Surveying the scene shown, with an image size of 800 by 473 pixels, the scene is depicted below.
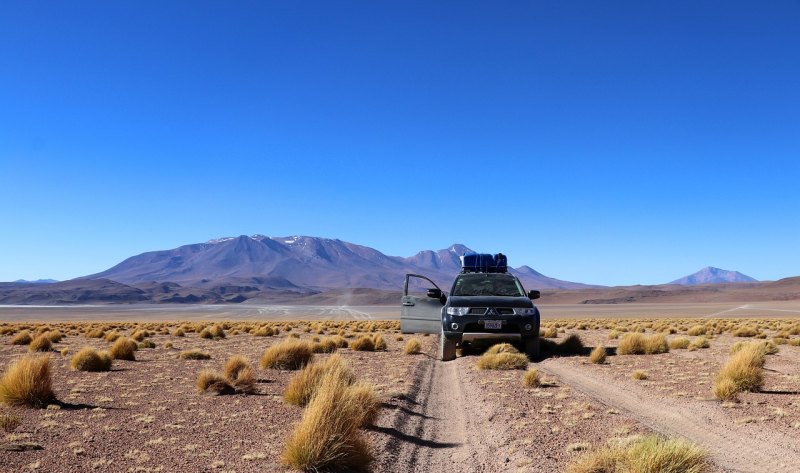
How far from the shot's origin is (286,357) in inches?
557

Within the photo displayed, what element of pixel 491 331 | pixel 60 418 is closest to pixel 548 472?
pixel 60 418

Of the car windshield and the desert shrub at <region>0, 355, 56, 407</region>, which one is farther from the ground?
the car windshield

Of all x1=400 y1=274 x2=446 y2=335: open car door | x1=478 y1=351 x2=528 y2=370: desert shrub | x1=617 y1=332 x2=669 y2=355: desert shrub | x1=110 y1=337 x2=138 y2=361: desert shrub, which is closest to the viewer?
x1=478 y1=351 x2=528 y2=370: desert shrub

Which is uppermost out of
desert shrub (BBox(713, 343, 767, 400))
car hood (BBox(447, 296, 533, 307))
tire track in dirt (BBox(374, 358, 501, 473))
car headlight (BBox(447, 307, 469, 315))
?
car hood (BBox(447, 296, 533, 307))

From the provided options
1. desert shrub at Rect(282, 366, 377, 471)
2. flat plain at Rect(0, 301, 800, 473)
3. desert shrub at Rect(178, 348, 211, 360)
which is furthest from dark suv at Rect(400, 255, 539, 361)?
desert shrub at Rect(282, 366, 377, 471)

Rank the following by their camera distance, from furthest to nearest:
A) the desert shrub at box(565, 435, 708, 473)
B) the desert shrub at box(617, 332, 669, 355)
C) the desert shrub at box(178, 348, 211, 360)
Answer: the desert shrub at box(178, 348, 211, 360) → the desert shrub at box(617, 332, 669, 355) → the desert shrub at box(565, 435, 708, 473)

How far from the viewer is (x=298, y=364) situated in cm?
1445

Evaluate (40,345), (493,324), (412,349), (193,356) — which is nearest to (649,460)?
(493,324)

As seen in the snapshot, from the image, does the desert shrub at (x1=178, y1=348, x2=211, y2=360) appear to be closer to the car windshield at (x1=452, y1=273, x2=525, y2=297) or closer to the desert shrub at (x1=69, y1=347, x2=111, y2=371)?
the desert shrub at (x1=69, y1=347, x2=111, y2=371)

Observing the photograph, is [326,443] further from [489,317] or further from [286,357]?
[489,317]

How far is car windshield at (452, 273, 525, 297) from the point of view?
1594 cm

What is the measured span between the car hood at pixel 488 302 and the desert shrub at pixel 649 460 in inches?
358

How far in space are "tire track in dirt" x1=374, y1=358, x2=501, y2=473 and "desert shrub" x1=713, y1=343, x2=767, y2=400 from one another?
12.7 feet

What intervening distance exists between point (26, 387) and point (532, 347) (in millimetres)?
10987
